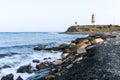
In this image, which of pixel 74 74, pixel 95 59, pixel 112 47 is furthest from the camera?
pixel 112 47

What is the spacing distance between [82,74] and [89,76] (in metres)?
0.65

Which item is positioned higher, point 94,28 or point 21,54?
point 21,54

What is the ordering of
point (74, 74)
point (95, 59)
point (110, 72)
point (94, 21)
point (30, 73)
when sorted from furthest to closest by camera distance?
point (94, 21)
point (30, 73)
point (95, 59)
point (74, 74)
point (110, 72)

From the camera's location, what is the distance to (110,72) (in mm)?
12320

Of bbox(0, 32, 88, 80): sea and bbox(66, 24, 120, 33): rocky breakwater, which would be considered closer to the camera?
bbox(0, 32, 88, 80): sea

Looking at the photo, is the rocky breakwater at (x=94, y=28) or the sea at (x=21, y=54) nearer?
the sea at (x=21, y=54)

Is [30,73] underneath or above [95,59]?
underneath

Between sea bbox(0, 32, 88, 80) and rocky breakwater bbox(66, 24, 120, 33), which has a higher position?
sea bbox(0, 32, 88, 80)

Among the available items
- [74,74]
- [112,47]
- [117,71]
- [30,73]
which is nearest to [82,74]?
[74,74]

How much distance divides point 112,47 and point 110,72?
5.13m

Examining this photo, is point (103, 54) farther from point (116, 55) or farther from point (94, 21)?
point (94, 21)

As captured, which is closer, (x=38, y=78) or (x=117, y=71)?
(x=117, y=71)

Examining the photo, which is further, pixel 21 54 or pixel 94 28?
pixel 94 28

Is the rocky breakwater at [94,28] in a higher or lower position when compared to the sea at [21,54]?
lower
